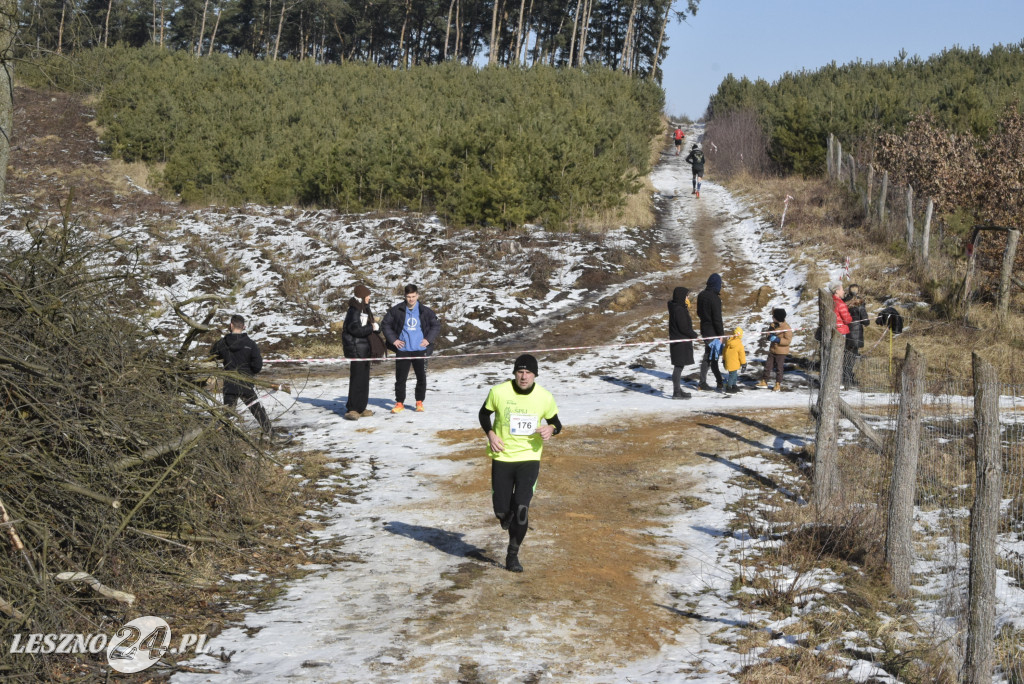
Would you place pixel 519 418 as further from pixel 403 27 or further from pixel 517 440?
pixel 403 27

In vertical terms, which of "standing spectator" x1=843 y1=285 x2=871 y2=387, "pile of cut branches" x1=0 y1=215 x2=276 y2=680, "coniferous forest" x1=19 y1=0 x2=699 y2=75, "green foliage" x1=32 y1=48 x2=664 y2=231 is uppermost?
"coniferous forest" x1=19 y1=0 x2=699 y2=75

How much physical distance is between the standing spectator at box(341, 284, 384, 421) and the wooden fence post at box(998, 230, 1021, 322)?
425 inches

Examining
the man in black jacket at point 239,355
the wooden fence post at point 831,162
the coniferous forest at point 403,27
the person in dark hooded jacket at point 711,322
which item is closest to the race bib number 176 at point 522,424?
the man in black jacket at point 239,355

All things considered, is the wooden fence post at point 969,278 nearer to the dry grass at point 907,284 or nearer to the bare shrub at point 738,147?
the dry grass at point 907,284

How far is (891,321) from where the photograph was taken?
48.7 ft

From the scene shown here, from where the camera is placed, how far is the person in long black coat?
13836 mm

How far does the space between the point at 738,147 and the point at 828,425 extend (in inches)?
1301

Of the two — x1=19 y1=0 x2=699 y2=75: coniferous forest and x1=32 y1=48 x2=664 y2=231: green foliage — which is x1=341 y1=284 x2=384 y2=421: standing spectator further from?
x1=19 y1=0 x2=699 y2=75: coniferous forest

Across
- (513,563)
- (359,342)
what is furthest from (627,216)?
(513,563)

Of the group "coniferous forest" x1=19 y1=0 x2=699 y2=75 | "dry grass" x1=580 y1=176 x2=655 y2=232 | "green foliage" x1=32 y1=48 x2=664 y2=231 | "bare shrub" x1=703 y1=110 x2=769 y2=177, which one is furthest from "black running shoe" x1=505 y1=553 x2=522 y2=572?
"coniferous forest" x1=19 y1=0 x2=699 y2=75

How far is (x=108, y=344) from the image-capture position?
6.67 metres

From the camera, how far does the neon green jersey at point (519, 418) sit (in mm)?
7320

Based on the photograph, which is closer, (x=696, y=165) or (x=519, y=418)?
(x=519, y=418)

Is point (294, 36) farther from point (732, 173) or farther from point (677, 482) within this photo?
point (677, 482)
